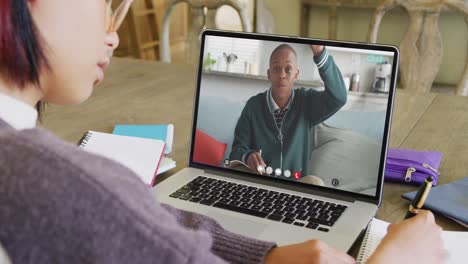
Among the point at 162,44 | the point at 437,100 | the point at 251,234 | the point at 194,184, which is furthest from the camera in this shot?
the point at 162,44

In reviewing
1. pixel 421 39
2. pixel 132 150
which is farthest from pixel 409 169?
pixel 421 39

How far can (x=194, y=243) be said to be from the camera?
0.52 m

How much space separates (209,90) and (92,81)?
0.47 m

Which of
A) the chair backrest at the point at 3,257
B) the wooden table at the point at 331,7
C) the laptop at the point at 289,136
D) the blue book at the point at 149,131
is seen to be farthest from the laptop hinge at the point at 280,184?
the wooden table at the point at 331,7

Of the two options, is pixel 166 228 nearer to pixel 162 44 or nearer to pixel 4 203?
pixel 4 203

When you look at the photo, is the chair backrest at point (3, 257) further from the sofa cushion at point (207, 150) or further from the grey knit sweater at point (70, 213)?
the sofa cushion at point (207, 150)

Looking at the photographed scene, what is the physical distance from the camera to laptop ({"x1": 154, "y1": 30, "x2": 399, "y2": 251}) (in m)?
1.00

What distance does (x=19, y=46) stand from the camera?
0.59 m

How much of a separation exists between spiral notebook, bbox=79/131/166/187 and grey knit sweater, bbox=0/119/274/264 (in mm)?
589

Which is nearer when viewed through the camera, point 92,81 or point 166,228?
point 166,228

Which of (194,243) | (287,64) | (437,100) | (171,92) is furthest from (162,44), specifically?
(194,243)

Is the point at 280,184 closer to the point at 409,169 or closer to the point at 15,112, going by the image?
the point at 409,169

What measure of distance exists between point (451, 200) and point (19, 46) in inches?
29.2

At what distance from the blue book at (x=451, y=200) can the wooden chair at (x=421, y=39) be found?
0.93 m
